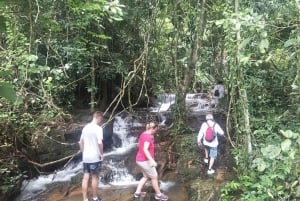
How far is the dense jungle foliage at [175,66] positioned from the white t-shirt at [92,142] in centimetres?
71

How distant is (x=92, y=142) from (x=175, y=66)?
4868 millimetres

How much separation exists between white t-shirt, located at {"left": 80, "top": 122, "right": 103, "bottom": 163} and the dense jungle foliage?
714mm

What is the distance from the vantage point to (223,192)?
6.95 m

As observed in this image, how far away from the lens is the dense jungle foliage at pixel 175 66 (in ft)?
16.6

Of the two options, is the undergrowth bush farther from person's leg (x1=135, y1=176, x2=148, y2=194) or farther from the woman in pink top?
person's leg (x1=135, y1=176, x2=148, y2=194)

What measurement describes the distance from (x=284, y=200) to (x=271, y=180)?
1.84ft

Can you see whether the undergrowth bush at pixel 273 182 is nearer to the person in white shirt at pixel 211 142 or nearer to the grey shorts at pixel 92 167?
the person in white shirt at pixel 211 142

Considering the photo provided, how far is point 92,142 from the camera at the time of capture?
6848 millimetres

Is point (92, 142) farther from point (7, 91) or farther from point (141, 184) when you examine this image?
point (7, 91)

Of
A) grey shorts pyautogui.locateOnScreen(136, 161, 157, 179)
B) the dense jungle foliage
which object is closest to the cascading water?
the dense jungle foliage

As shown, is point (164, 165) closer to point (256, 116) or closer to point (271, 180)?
point (256, 116)

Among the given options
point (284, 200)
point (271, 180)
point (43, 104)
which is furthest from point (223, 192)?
point (43, 104)

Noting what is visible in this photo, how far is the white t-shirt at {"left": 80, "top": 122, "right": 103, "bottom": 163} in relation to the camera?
269 inches

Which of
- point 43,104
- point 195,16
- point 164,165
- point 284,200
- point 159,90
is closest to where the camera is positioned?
point 284,200
